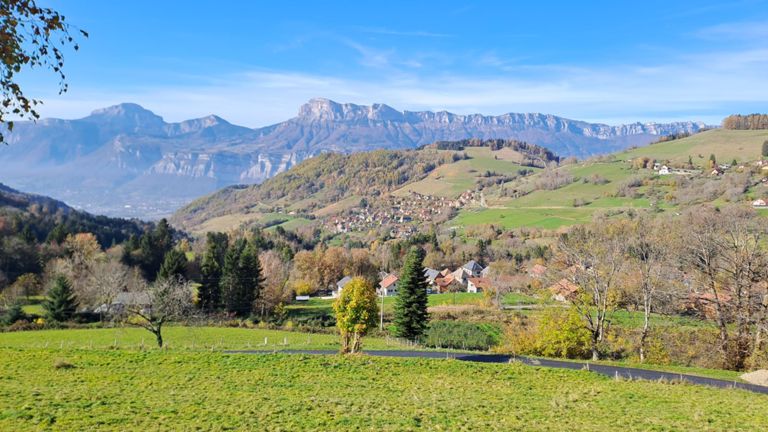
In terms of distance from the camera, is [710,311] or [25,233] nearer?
[710,311]

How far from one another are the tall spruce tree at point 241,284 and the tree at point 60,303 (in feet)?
59.2

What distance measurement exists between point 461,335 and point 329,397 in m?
40.8

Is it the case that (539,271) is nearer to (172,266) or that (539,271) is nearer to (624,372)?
(624,372)

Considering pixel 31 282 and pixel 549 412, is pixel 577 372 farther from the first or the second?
pixel 31 282

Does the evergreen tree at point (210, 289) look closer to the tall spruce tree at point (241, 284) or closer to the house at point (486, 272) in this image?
the tall spruce tree at point (241, 284)

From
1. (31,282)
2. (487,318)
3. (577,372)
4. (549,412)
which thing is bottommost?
(487,318)

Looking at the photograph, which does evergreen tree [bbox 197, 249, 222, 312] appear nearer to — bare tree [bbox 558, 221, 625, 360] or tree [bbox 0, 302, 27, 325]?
tree [bbox 0, 302, 27, 325]

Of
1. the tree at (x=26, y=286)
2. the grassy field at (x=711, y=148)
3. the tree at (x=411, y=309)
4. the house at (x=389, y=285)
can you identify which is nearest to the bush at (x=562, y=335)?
the tree at (x=411, y=309)

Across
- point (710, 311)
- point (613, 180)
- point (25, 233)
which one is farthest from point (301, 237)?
point (710, 311)

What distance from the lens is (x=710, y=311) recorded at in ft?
95.0

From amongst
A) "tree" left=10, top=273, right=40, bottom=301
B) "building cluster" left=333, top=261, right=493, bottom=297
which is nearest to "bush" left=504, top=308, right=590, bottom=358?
"building cluster" left=333, top=261, right=493, bottom=297

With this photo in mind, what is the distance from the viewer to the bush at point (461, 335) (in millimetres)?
49688

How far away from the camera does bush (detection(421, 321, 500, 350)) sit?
4969 cm

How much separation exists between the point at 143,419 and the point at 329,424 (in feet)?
16.1
